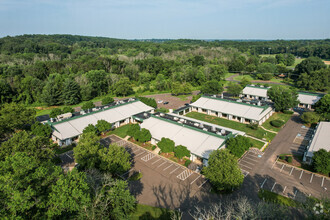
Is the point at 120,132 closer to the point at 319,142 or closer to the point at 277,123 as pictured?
the point at 277,123

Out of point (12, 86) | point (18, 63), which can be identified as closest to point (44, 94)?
point (12, 86)

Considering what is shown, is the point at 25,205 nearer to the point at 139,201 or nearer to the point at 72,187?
the point at 72,187

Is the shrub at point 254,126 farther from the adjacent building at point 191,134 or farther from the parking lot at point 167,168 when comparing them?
the parking lot at point 167,168

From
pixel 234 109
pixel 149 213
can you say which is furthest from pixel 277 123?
pixel 149 213

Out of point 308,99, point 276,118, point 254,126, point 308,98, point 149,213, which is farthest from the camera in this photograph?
Result: point 308,98

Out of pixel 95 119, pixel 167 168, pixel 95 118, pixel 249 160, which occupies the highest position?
pixel 95 118

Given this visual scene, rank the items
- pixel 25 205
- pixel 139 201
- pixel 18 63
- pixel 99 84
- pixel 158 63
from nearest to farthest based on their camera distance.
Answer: pixel 25 205 → pixel 139 201 → pixel 99 84 → pixel 18 63 → pixel 158 63

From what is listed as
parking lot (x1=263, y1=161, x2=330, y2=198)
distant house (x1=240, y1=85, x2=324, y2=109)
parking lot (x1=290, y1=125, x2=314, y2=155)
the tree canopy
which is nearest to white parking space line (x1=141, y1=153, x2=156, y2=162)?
the tree canopy
